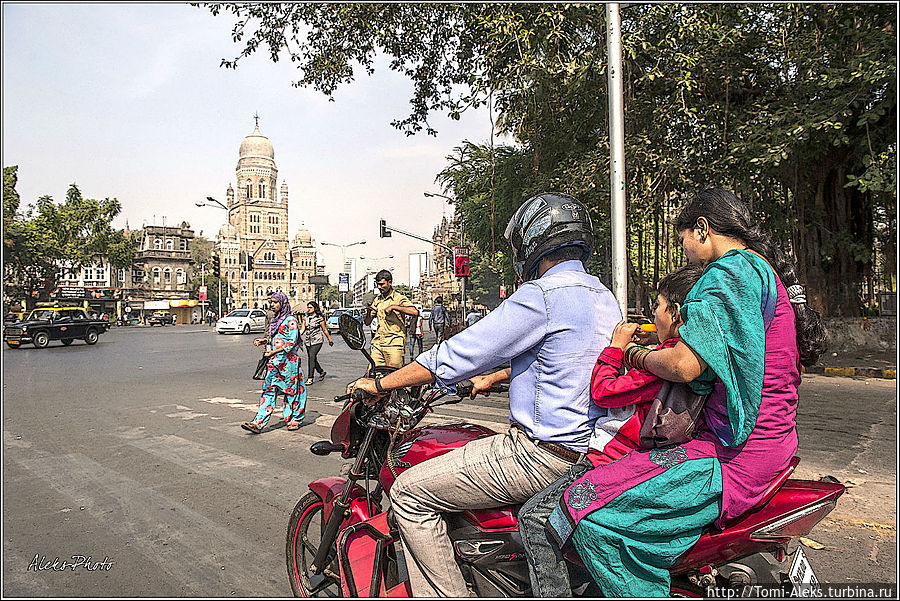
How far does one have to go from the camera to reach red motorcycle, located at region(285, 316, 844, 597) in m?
2.09

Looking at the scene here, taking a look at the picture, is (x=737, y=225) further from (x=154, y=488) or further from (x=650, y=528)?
(x=154, y=488)

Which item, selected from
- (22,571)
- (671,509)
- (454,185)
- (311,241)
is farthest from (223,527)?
(311,241)

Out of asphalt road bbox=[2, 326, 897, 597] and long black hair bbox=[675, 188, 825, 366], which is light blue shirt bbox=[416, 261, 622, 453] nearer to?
long black hair bbox=[675, 188, 825, 366]

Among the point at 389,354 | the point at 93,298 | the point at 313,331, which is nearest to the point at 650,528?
the point at 389,354

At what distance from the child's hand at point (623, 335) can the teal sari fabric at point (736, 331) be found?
0.87ft

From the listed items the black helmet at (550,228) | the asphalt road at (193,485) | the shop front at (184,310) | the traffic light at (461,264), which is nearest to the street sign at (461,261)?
the traffic light at (461,264)

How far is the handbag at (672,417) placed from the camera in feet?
6.89

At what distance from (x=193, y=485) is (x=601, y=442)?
4347 mm

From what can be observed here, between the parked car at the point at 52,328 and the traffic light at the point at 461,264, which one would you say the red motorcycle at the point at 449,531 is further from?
the parked car at the point at 52,328

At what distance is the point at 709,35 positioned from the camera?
12.0 meters

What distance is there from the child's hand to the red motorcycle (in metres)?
0.67

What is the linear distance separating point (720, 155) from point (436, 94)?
21.9ft
